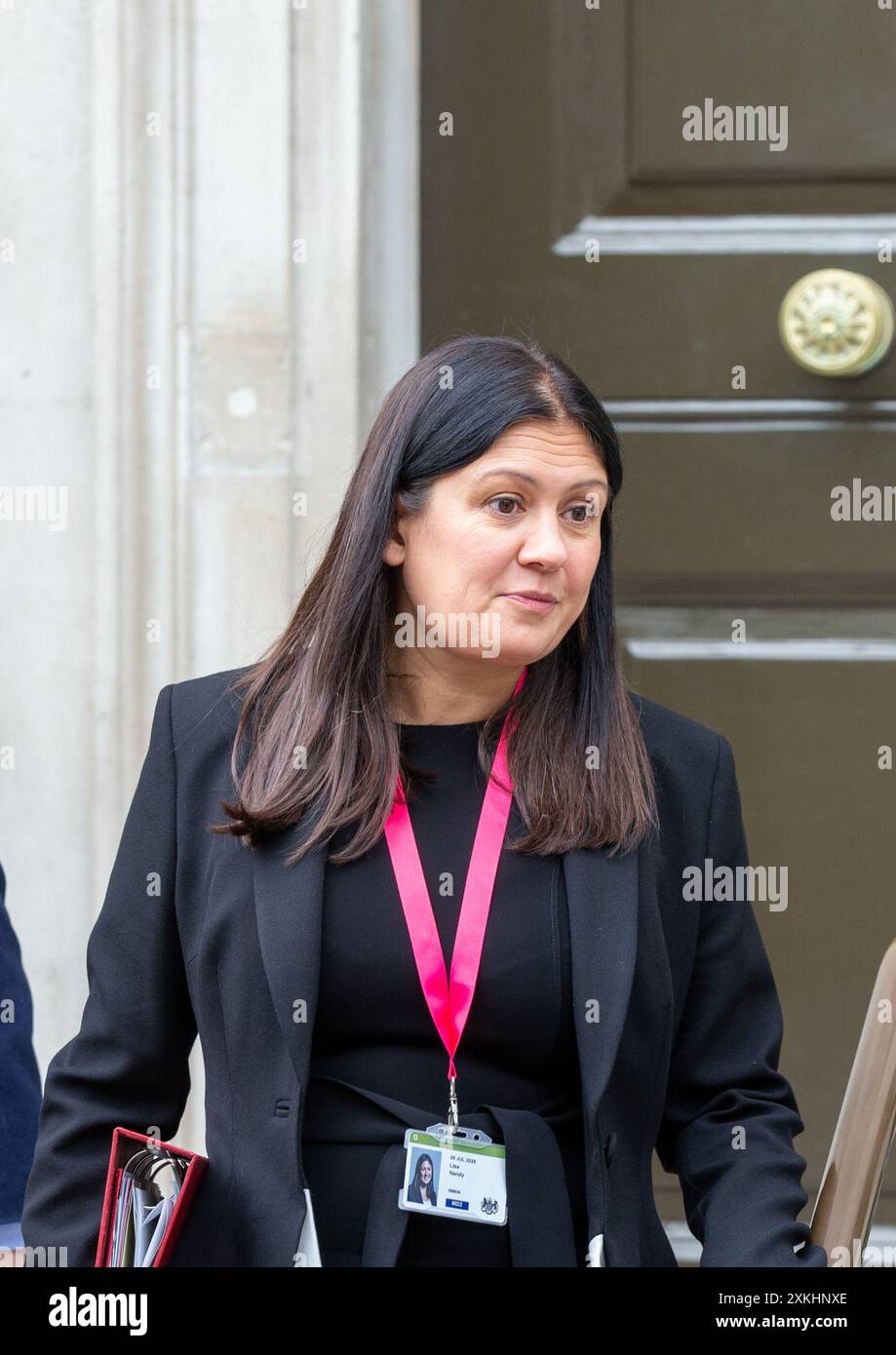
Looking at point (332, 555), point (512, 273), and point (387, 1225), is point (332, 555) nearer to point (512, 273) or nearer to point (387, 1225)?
point (387, 1225)

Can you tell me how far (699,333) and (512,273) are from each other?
0.32 meters

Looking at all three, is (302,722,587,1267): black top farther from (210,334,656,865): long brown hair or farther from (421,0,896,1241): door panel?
(421,0,896,1241): door panel

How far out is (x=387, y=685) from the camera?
209cm

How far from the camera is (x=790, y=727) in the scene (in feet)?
9.49

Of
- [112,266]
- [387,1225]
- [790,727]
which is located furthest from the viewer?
[790,727]

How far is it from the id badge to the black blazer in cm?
11

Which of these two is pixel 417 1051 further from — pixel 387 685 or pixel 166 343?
pixel 166 343

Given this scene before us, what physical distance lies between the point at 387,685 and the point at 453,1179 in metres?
0.58

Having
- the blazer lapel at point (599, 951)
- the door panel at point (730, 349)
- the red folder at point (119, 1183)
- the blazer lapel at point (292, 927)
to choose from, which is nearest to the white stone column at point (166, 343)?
the door panel at point (730, 349)

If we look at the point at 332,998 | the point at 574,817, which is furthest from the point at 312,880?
the point at 574,817

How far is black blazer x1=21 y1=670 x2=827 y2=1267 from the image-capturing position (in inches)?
73.4

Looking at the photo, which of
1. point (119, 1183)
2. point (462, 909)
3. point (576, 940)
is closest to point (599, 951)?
point (576, 940)

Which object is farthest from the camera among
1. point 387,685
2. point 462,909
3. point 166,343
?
point 166,343

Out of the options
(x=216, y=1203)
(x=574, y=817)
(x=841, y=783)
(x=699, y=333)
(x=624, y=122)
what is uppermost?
(x=624, y=122)
